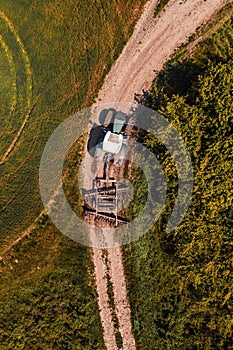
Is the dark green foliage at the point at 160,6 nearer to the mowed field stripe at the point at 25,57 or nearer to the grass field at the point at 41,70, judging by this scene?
the grass field at the point at 41,70

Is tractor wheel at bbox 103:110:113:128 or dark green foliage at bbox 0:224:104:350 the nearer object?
dark green foliage at bbox 0:224:104:350

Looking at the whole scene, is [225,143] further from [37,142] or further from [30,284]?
[30,284]

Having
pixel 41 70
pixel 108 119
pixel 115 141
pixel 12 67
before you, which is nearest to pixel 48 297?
pixel 115 141

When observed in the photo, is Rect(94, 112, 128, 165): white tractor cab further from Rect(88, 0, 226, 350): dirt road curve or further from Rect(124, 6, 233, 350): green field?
Rect(124, 6, 233, 350): green field

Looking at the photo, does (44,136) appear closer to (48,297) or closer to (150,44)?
(150,44)

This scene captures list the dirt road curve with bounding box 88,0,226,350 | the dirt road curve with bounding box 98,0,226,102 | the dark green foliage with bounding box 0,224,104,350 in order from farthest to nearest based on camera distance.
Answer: the dirt road curve with bounding box 98,0,226,102 < the dirt road curve with bounding box 88,0,226,350 < the dark green foliage with bounding box 0,224,104,350

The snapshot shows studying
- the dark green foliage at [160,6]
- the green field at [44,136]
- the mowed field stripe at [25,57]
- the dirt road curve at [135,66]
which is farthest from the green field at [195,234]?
the mowed field stripe at [25,57]

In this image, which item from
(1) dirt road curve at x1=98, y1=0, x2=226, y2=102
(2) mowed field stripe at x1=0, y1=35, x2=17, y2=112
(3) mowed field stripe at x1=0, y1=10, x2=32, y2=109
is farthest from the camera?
(2) mowed field stripe at x1=0, y1=35, x2=17, y2=112

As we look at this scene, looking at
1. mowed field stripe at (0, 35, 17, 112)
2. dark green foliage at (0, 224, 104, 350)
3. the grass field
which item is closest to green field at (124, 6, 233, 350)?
dark green foliage at (0, 224, 104, 350)
